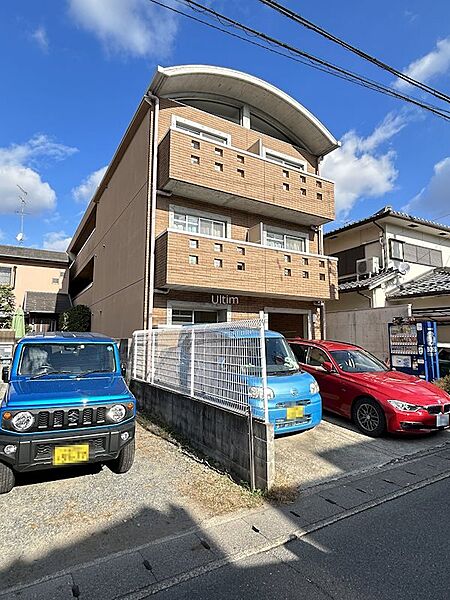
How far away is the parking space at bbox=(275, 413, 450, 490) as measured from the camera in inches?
177

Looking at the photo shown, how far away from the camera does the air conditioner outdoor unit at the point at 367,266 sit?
50.2 ft

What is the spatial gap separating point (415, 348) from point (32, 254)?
2554cm

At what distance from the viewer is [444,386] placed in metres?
8.66

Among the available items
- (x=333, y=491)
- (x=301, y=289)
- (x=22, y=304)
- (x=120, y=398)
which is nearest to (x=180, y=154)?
(x=301, y=289)

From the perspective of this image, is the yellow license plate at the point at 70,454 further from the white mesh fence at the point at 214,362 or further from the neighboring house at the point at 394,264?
the neighboring house at the point at 394,264

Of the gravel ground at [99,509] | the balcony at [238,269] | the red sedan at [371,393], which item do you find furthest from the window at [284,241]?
the gravel ground at [99,509]

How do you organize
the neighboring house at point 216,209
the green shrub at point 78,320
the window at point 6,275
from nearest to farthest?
the neighboring house at point 216,209
the green shrub at point 78,320
the window at point 6,275

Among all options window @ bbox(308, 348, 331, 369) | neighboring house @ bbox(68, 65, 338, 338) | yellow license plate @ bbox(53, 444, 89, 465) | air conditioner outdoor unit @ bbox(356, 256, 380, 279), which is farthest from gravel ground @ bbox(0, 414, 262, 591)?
air conditioner outdoor unit @ bbox(356, 256, 380, 279)

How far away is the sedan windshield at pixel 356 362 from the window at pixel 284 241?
19.1 feet

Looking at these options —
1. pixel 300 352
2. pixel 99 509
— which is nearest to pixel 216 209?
pixel 300 352

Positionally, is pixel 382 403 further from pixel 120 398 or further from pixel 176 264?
pixel 176 264

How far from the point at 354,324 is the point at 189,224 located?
22.0 ft

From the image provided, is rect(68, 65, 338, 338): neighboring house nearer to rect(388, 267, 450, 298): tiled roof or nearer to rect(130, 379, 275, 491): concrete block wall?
rect(388, 267, 450, 298): tiled roof

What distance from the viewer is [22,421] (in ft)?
12.5
